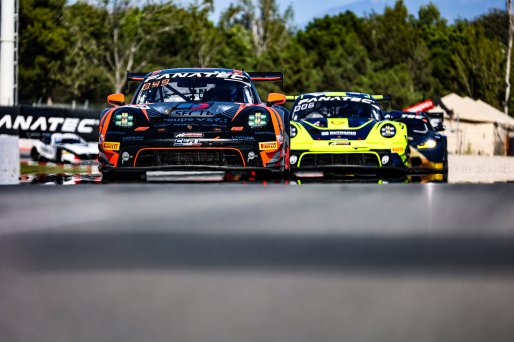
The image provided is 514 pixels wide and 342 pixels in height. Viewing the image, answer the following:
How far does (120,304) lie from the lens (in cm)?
377

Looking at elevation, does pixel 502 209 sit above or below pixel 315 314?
above

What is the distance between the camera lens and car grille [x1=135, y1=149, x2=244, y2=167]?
762 cm

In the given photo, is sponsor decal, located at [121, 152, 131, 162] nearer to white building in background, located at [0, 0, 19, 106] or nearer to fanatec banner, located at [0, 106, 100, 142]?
white building in background, located at [0, 0, 19, 106]

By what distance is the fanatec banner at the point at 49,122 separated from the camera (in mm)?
25962

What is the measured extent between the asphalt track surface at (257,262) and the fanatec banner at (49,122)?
67.8 feet

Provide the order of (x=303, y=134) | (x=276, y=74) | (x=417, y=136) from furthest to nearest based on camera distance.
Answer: (x=417, y=136), (x=303, y=134), (x=276, y=74)

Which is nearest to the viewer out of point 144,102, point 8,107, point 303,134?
point 144,102

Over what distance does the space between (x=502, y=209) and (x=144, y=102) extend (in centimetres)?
563

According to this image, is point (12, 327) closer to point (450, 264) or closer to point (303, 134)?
point (450, 264)

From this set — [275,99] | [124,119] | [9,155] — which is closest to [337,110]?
[275,99]

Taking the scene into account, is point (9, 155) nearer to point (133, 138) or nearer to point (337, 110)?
point (133, 138)

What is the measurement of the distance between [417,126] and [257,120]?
21.4 feet

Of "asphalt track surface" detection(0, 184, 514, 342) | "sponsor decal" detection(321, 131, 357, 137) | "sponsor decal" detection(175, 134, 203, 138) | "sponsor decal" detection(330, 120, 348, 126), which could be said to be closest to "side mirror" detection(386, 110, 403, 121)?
"sponsor decal" detection(330, 120, 348, 126)

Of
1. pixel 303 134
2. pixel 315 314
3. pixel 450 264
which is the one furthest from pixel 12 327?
pixel 303 134
